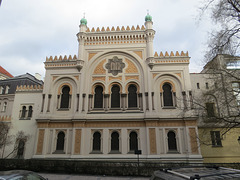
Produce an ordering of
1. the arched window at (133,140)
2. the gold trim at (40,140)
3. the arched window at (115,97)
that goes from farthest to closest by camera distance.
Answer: the arched window at (115,97)
the gold trim at (40,140)
the arched window at (133,140)

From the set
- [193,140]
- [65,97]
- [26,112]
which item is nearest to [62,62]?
[65,97]

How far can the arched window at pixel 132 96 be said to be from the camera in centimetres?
2155

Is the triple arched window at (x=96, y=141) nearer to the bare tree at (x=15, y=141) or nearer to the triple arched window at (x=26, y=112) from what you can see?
the bare tree at (x=15, y=141)

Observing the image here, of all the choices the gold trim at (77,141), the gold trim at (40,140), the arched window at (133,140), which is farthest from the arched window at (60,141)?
the arched window at (133,140)

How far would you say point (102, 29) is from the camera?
24.2m

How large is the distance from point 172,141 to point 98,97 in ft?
33.1

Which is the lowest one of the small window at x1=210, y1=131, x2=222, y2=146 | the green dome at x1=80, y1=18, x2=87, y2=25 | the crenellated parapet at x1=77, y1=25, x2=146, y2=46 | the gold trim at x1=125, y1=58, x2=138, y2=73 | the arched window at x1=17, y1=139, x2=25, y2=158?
the arched window at x1=17, y1=139, x2=25, y2=158

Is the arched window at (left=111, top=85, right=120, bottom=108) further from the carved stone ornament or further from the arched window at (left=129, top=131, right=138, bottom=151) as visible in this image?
the arched window at (left=129, top=131, right=138, bottom=151)

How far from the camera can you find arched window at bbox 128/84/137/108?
70.7 feet

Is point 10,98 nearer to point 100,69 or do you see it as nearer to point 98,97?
point 98,97

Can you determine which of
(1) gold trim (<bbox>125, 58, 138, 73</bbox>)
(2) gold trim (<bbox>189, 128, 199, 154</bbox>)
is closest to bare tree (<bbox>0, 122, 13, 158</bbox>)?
(1) gold trim (<bbox>125, 58, 138, 73</bbox>)

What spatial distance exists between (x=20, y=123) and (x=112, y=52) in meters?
14.8

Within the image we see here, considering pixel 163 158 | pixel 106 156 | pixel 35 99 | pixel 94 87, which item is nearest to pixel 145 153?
pixel 163 158

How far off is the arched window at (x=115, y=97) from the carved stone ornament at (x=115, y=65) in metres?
1.81
